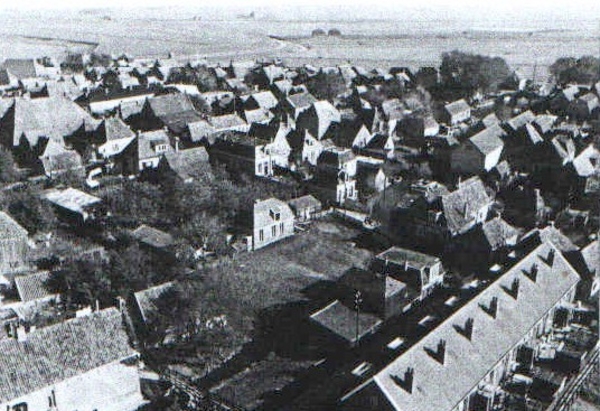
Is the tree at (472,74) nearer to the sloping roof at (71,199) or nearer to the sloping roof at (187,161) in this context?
the sloping roof at (187,161)

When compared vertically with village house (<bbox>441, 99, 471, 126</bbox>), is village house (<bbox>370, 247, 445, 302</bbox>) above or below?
below

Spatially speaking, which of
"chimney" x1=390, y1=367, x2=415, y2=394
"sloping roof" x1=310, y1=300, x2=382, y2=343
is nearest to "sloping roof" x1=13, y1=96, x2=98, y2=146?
"sloping roof" x1=310, y1=300, x2=382, y2=343

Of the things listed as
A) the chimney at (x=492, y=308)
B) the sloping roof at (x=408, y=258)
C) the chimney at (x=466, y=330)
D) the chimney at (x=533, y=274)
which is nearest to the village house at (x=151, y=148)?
the sloping roof at (x=408, y=258)

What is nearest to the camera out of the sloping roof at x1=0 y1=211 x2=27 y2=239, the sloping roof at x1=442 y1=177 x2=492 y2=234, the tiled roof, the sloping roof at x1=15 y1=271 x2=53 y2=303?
the sloping roof at x1=15 y1=271 x2=53 y2=303

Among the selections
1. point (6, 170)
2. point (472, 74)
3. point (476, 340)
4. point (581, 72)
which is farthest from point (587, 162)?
point (6, 170)

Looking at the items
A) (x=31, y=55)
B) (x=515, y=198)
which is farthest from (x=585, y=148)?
(x=31, y=55)

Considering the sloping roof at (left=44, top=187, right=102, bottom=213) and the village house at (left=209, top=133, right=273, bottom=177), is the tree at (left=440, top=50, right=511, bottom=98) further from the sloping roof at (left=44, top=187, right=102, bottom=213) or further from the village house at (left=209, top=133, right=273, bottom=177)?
the sloping roof at (left=44, top=187, right=102, bottom=213)
